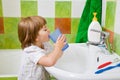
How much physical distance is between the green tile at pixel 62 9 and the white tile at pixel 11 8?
1.06 feet

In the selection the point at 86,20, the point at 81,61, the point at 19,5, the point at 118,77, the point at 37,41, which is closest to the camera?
the point at 118,77

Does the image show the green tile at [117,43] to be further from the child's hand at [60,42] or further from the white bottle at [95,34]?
the child's hand at [60,42]

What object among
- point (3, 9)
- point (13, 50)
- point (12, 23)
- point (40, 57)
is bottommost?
point (13, 50)

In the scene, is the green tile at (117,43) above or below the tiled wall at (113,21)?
below

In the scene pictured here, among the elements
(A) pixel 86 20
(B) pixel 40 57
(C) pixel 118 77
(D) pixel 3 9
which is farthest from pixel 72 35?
(C) pixel 118 77

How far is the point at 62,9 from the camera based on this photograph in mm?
1671

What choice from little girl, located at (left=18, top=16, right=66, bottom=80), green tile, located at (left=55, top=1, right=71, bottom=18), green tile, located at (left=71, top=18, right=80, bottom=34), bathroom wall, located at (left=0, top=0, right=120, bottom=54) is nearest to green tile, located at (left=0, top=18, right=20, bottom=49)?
bathroom wall, located at (left=0, top=0, right=120, bottom=54)

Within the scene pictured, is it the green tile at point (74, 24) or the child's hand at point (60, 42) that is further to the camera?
the green tile at point (74, 24)

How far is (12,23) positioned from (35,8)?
0.78 feet

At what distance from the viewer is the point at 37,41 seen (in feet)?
3.53

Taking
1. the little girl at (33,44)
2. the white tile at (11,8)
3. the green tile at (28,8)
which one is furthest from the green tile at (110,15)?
the white tile at (11,8)

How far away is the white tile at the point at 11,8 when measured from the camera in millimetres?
1661

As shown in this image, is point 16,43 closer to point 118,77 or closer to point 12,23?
point 12,23

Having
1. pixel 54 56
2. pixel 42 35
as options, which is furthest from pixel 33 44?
pixel 54 56
